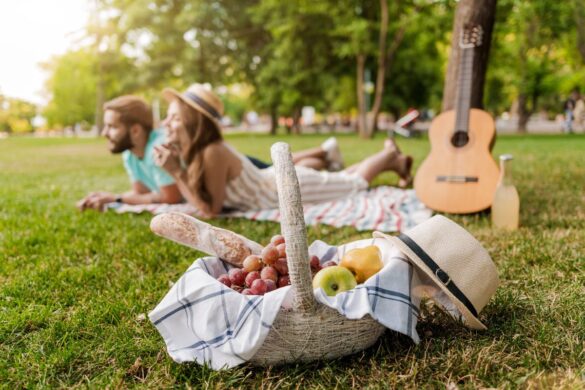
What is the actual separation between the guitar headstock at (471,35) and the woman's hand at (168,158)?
301 centimetres

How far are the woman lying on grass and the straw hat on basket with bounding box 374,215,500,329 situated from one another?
8.23 feet

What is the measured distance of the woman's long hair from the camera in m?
4.14

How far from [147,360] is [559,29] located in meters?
19.3

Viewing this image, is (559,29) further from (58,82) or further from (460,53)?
(58,82)

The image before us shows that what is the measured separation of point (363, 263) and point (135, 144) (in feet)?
11.4

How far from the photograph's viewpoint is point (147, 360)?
1923 mm

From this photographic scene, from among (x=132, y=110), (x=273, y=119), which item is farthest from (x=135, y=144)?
(x=273, y=119)

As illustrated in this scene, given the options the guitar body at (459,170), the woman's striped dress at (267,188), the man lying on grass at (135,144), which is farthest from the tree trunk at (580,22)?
the man lying on grass at (135,144)

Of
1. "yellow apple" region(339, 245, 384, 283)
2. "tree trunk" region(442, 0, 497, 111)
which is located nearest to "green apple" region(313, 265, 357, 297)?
"yellow apple" region(339, 245, 384, 283)

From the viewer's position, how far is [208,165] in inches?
167

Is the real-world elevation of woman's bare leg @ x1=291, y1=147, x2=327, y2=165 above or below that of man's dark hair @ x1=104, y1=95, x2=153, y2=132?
below

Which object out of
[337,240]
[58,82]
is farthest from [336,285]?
[58,82]

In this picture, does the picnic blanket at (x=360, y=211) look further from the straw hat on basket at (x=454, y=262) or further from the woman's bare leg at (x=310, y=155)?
the straw hat on basket at (x=454, y=262)

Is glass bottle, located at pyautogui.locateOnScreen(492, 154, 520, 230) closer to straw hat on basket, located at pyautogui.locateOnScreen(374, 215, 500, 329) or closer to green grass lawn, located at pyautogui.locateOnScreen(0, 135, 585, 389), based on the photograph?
green grass lawn, located at pyautogui.locateOnScreen(0, 135, 585, 389)
